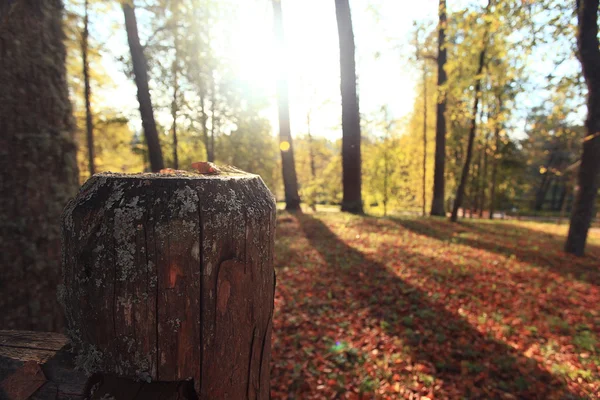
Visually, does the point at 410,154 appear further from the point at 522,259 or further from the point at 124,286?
the point at 124,286

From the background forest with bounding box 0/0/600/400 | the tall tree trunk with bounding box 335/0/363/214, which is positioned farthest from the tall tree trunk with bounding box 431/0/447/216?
the tall tree trunk with bounding box 335/0/363/214

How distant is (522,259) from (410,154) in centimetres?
1615

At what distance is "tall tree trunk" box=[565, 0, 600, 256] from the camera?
22.2 feet

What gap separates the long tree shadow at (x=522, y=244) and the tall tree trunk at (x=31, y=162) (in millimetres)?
8339

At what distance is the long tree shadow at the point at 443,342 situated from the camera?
3289mm

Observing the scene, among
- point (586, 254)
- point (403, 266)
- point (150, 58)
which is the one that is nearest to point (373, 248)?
point (403, 266)

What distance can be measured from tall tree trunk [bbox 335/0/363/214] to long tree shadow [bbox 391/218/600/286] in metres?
2.00

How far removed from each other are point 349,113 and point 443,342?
8564 mm

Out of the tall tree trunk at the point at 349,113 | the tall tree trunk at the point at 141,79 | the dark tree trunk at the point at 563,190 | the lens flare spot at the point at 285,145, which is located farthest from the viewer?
the dark tree trunk at the point at 563,190

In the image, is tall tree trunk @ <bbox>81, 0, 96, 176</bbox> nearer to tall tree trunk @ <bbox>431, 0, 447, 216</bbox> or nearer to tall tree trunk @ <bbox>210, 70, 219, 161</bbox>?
tall tree trunk @ <bbox>210, 70, 219, 161</bbox>

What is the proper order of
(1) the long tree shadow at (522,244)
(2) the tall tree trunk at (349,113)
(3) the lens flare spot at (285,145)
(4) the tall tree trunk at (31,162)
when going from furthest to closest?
(3) the lens flare spot at (285,145) → (2) the tall tree trunk at (349,113) → (1) the long tree shadow at (522,244) → (4) the tall tree trunk at (31,162)

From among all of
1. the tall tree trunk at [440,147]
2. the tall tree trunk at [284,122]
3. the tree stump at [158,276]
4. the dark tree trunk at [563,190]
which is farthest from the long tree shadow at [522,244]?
the dark tree trunk at [563,190]

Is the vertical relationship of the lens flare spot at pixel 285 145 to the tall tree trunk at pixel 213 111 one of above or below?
below

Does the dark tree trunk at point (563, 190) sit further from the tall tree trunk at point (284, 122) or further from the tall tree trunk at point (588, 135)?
the tall tree trunk at point (284, 122)
